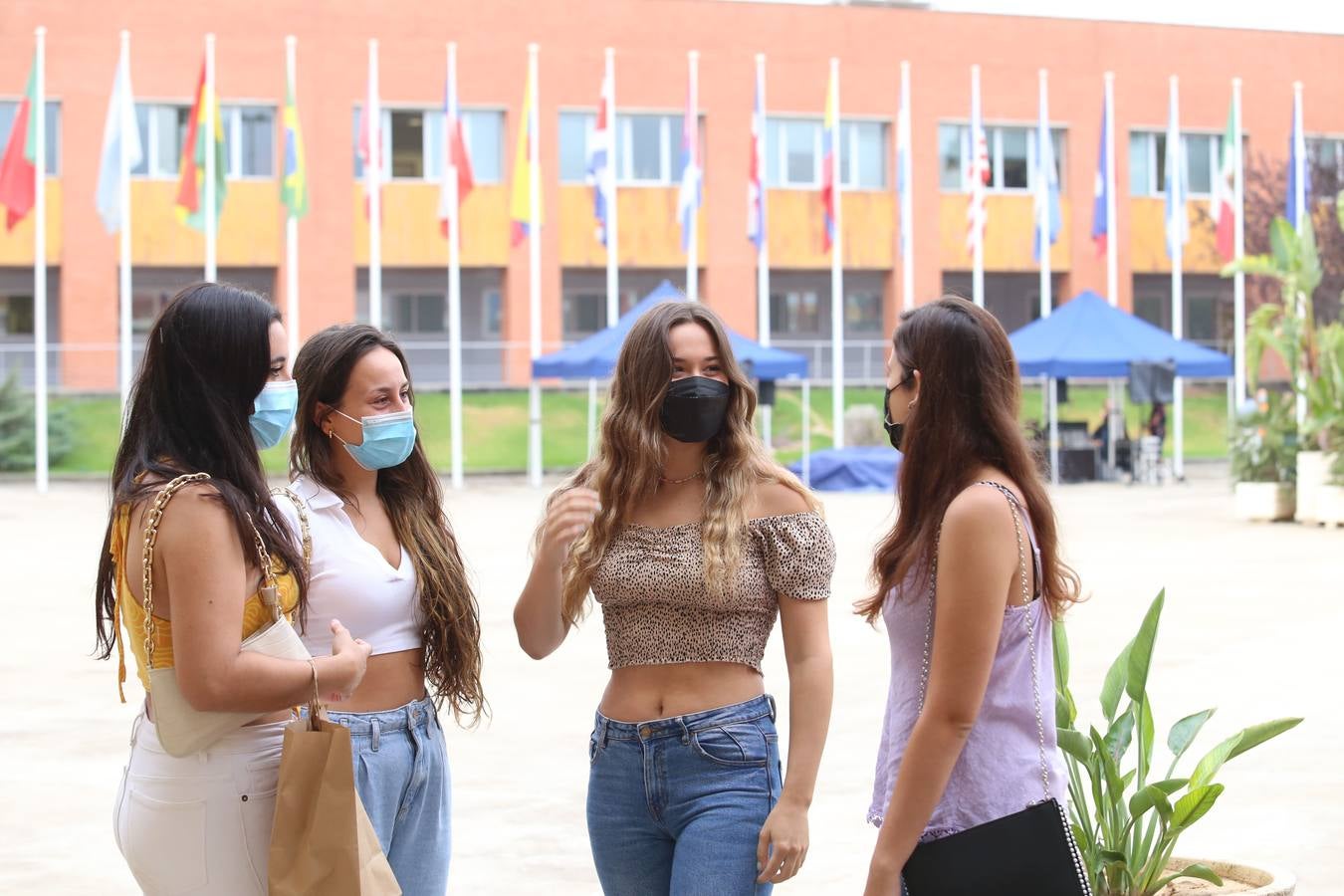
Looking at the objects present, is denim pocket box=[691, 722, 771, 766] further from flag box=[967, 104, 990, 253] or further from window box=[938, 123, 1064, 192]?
window box=[938, 123, 1064, 192]

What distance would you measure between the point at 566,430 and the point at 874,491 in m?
10.2

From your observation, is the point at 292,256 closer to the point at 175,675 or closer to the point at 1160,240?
the point at 1160,240

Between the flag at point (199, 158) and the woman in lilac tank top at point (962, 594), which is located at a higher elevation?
the flag at point (199, 158)

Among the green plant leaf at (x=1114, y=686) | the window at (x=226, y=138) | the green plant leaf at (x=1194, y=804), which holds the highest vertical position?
the window at (x=226, y=138)

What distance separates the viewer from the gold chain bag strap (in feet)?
8.66

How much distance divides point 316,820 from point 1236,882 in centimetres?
286

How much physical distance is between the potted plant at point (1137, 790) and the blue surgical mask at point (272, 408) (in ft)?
6.39

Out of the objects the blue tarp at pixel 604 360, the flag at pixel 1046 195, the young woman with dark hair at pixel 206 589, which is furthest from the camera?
the flag at pixel 1046 195

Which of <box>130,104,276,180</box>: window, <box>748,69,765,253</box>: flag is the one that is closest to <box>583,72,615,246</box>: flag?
<box>748,69,765,253</box>: flag

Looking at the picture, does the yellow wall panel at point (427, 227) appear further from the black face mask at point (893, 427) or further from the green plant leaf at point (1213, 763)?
the black face mask at point (893, 427)

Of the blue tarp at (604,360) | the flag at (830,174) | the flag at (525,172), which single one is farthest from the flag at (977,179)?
the flag at (525,172)

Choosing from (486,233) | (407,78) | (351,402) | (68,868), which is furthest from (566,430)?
(351,402)

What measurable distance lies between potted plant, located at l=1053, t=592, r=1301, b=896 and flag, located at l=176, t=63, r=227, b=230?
26.6 metres

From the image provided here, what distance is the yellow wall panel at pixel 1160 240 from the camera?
1689 inches
